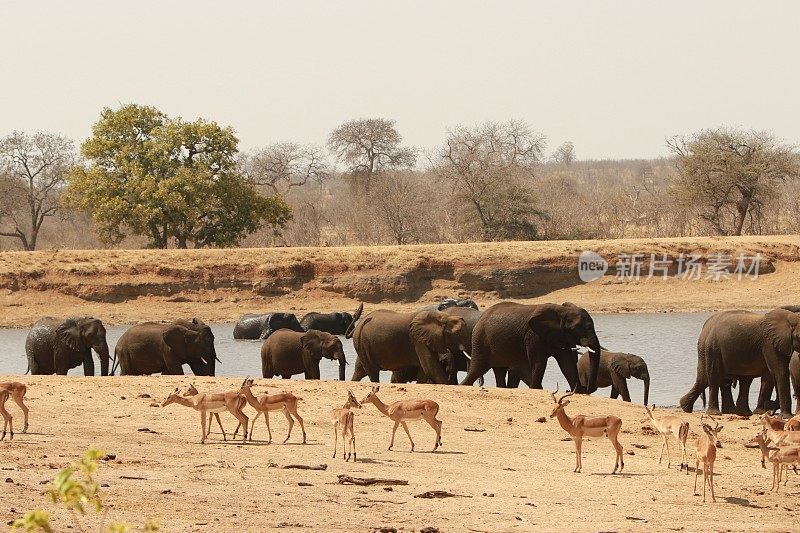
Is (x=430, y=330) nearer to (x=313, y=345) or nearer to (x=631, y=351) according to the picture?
(x=313, y=345)

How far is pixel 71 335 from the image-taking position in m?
28.1

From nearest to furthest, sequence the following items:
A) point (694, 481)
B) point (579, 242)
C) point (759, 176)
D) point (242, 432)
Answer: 1. point (694, 481)
2. point (242, 432)
3. point (579, 242)
4. point (759, 176)

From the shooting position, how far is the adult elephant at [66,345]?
27.9 meters

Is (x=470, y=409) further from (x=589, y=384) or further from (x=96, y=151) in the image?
(x=96, y=151)

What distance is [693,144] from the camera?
83.2 metres

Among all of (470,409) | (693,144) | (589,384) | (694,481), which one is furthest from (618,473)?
(693,144)

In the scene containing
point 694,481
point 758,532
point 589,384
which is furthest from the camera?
point 589,384

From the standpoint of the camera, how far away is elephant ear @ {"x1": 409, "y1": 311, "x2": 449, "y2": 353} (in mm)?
24656

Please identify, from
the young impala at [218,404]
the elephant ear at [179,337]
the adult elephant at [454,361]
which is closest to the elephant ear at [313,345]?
the adult elephant at [454,361]

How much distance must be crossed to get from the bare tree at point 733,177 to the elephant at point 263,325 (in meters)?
38.8

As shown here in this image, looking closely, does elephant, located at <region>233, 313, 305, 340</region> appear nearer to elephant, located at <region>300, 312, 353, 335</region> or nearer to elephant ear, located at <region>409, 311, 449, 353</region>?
elephant, located at <region>300, 312, 353, 335</region>

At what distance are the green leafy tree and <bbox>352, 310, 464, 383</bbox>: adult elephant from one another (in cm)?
3868

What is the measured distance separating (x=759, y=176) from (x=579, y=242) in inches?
816

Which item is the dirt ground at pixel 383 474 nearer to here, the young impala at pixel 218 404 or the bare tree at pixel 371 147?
the young impala at pixel 218 404
